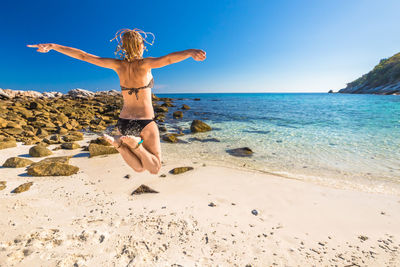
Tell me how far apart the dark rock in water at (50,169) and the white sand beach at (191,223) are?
0.24m

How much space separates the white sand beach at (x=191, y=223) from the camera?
125 inches

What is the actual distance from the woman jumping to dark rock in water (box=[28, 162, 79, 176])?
4127mm

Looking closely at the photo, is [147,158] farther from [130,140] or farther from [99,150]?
[99,150]

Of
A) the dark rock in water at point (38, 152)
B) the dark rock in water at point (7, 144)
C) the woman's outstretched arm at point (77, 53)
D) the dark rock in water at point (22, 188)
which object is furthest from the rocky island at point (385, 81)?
the dark rock in water at point (7, 144)

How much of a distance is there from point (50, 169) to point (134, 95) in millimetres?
4885

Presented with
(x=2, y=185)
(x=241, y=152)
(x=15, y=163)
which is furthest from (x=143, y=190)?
(x=241, y=152)

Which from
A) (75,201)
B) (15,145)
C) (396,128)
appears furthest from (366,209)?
(396,128)

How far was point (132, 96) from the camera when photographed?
333cm

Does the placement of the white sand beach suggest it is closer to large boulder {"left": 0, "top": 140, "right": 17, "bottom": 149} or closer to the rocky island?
large boulder {"left": 0, "top": 140, "right": 17, "bottom": 149}

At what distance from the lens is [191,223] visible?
402cm

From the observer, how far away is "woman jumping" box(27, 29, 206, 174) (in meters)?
3.06

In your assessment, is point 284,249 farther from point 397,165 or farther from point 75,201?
point 397,165

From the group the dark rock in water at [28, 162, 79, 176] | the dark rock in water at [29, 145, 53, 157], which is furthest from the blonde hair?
the dark rock in water at [29, 145, 53, 157]

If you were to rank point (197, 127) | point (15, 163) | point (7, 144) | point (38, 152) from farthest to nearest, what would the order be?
point (197, 127) → point (7, 144) → point (38, 152) → point (15, 163)
